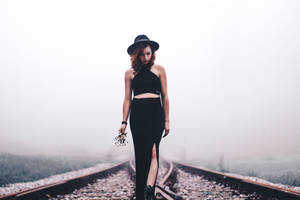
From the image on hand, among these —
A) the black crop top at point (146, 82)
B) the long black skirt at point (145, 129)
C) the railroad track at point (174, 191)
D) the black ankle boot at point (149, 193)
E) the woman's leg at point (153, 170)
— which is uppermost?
the black crop top at point (146, 82)

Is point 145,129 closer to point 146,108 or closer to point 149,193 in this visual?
point 146,108

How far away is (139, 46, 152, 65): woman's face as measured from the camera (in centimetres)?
303

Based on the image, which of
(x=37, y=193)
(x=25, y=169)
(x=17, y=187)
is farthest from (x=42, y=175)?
(x=37, y=193)

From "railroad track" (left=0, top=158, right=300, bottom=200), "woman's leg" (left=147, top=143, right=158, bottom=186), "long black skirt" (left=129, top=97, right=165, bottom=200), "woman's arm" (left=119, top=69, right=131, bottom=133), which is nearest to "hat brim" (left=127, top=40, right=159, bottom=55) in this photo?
"woman's arm" (left=119, top=69, right=131, bottom=133)

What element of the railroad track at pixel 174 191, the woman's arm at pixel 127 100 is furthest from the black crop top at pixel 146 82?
the railroad track at pixel 174 191

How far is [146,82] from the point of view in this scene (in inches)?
119

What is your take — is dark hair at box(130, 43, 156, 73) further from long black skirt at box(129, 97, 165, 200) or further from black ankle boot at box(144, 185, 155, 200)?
black ankle boot at box(144, 185, 155, 200)

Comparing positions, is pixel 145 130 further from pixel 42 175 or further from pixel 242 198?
pixel 42 175

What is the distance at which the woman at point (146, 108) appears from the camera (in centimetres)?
303

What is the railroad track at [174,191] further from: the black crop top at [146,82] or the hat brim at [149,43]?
the hat brim at [149,43]

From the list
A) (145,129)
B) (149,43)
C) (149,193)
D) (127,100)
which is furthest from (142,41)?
(149,193)

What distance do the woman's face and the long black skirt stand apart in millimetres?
402

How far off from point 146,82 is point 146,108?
27 cm

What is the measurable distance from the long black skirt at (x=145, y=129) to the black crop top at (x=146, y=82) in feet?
0.31
